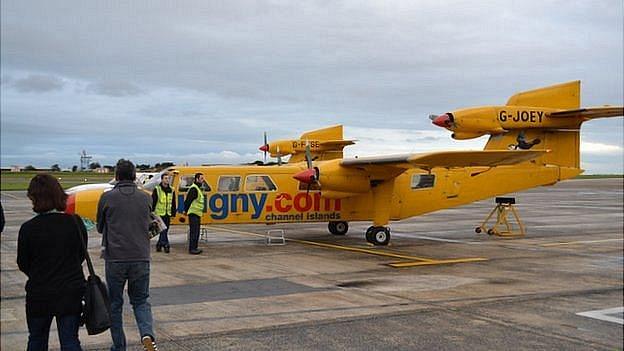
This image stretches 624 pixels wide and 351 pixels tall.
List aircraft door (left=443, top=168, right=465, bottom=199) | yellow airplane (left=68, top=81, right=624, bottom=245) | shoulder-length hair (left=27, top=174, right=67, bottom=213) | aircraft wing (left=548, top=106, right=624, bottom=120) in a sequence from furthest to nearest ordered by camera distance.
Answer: aircraft door (left=443, top=168, right=465, bottom=199), yellow airplane (left=68, top=81, right=624, bottom=245), shoulder-length hair (left=27, top=174, right=67, bottom=213), aircraft wing (left=548, top=106, right=624, bottom=120)

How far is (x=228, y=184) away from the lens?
16.7 m

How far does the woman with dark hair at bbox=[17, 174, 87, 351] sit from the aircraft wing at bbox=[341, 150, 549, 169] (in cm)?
1001

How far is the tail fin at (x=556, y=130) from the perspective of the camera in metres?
6.98

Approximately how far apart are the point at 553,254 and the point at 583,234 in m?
5.63

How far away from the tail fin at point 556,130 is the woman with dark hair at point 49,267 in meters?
4.40

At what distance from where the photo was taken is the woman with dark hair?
4711 mm

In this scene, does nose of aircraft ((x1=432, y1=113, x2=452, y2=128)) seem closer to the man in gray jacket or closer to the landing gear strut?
the landing gear strut

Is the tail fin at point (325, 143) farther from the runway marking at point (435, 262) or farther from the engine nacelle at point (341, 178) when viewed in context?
the runway marking at point (435, 262)

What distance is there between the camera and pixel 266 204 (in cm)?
1691

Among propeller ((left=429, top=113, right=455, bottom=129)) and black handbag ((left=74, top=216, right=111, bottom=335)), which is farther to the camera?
propeller ((left=429, top=113, right=455, bottom=129))

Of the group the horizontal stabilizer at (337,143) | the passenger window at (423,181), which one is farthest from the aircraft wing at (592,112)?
the horizontal stabilizer at (337,143)

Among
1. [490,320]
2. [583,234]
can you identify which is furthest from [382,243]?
[490,320]

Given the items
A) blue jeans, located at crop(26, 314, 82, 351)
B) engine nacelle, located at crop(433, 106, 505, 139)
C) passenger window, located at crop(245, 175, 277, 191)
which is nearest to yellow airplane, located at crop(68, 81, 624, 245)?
passenger window, located at crop(245, 175, 277, 191)

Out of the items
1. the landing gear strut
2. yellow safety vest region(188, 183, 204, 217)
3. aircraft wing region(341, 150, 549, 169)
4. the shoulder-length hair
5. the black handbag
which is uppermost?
aircraft wing region(341, 150, 549, 169)
